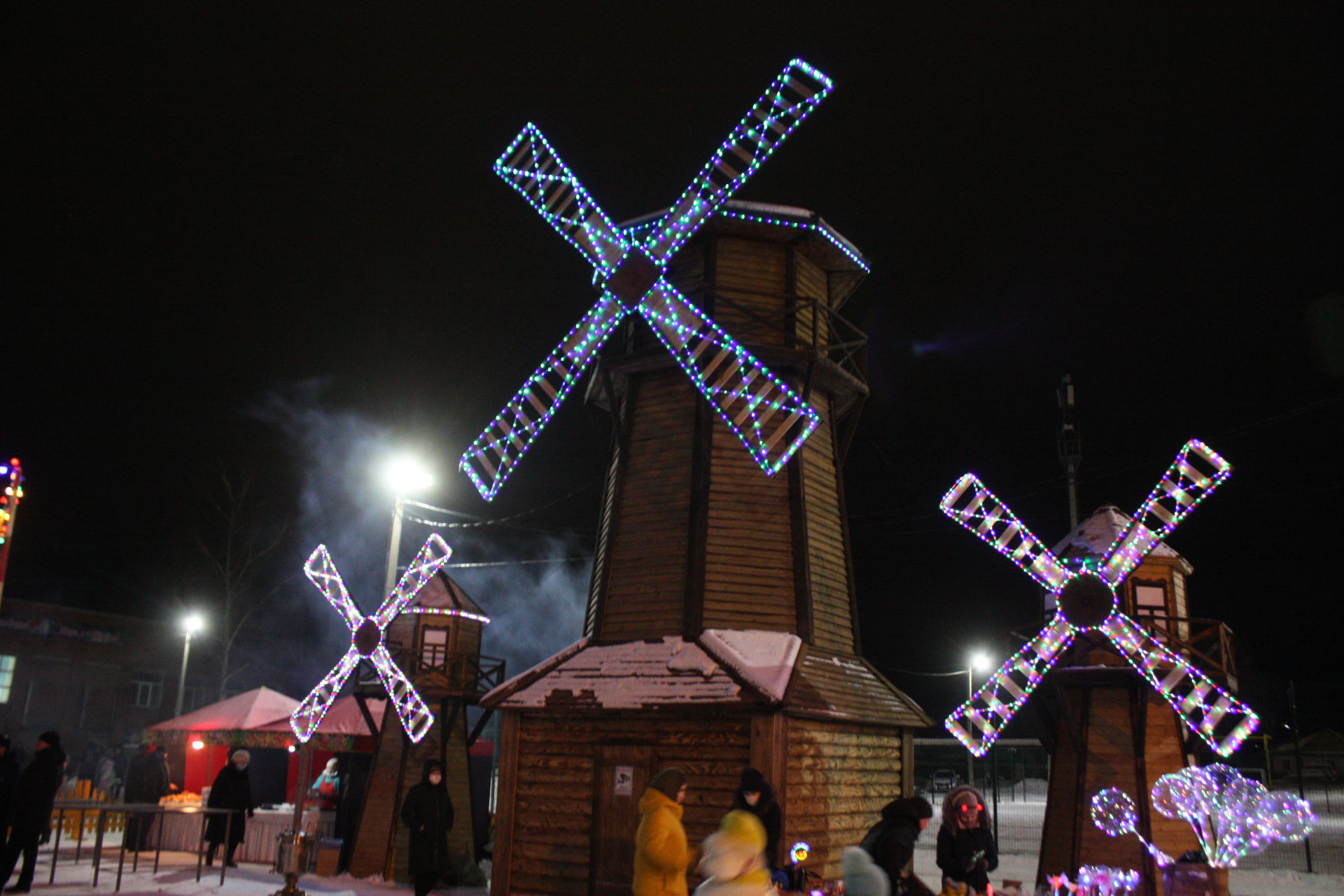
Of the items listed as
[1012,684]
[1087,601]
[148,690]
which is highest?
[1087,601]

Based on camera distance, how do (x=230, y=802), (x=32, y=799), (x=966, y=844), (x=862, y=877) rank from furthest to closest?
(x=230, y=802), (x=32, y=799), (x=966, y=844), (x=862, y=877)

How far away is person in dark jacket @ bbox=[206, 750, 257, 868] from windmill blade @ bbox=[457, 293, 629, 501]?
542 cm

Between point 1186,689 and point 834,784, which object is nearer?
point 834,784

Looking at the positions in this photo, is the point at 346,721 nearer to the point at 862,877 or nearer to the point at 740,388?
the point at 740,388

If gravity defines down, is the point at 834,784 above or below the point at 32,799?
above

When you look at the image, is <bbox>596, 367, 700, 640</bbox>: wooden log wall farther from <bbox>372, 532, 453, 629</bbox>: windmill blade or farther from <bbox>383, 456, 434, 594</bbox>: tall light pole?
<bbox>372, 532, 453, 629</bbox>: windmill blade

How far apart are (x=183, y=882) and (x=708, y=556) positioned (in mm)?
8119

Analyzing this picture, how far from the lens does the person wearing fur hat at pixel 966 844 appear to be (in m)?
7.42

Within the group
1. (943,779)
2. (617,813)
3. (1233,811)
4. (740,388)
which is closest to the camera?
(1233,811)

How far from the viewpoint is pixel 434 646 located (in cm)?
1958

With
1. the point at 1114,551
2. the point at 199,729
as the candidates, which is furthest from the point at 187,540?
the point at 1114,551

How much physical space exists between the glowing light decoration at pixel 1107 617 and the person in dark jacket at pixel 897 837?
8.10 meters

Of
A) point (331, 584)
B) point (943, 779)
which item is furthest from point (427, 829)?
point (943, 779)

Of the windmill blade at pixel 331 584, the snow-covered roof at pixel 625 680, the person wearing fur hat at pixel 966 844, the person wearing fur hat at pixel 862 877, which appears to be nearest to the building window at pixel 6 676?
the windmill blade at pixel 331 584
